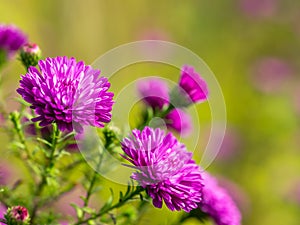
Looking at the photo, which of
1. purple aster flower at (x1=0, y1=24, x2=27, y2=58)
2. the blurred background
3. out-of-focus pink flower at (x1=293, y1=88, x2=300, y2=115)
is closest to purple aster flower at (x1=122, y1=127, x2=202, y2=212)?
purple aster flower at (x1=0, y1=24, x2=27, y2=58)

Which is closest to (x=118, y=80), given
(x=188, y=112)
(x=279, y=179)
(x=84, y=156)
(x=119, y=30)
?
(x=119, y=30)

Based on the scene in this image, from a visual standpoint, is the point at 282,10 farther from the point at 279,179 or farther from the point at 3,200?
the point at 3,200

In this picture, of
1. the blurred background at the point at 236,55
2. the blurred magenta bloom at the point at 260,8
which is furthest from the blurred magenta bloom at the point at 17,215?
the blurred magenta bloom at the point at 260,8

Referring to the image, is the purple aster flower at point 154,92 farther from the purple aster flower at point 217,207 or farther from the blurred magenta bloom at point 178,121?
the purple aster flower at point 217,207

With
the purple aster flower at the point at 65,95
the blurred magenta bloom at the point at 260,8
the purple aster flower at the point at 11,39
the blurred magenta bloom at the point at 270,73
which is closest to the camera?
the purple aster flower at the point at 65,95

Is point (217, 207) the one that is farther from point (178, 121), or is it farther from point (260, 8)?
point (260, 8)
